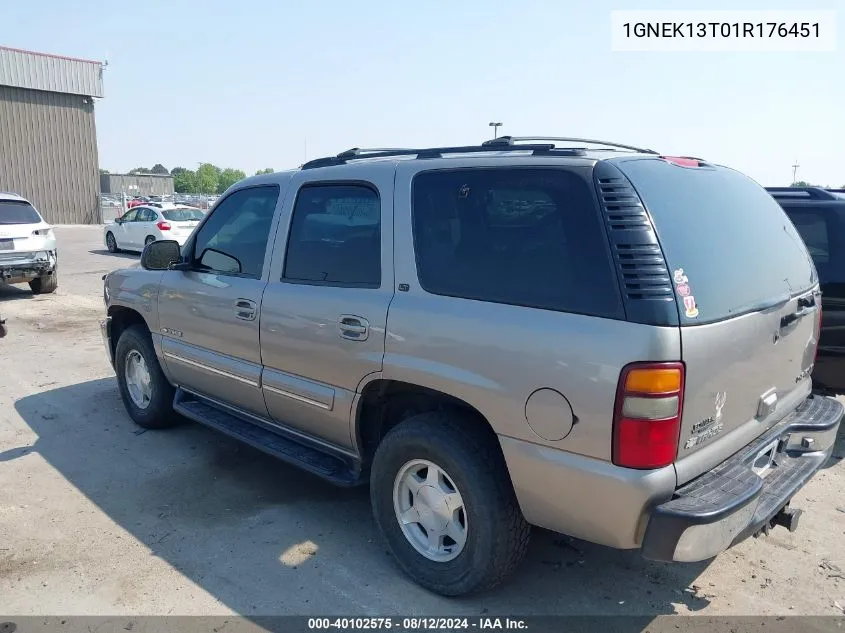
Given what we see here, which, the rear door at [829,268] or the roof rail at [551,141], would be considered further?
the rear door at [829,268]

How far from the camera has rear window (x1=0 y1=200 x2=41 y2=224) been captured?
35.7 ft

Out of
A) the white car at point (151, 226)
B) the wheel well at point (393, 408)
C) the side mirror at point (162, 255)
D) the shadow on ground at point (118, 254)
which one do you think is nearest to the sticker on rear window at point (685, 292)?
the wheel well at point (393, 408)

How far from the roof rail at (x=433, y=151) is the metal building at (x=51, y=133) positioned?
34.7m

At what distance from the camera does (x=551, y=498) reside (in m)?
2.55

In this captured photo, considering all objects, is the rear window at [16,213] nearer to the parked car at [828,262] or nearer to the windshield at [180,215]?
the windshield at [180,215]

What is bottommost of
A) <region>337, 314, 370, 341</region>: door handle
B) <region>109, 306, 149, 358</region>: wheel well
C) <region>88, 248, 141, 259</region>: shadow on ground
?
<region>109, 306, 149, 358</region>: wheel well

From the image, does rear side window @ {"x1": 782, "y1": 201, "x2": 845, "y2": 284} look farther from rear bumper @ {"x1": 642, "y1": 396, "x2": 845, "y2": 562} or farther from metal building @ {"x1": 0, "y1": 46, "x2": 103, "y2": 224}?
metal building @ {"x1": 0, "y1": 46, "x2": 103, "y2": 224}

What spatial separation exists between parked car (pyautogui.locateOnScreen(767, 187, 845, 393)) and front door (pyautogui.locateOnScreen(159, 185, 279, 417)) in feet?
12.5

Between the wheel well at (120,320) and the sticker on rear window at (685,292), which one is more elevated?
the sticker on rear window at (685,292)

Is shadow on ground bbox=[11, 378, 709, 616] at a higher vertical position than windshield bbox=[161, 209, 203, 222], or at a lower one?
lower

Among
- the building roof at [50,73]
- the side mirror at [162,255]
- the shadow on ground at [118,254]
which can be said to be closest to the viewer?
the side mirror at [162,255]

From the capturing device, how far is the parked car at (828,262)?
174 inches

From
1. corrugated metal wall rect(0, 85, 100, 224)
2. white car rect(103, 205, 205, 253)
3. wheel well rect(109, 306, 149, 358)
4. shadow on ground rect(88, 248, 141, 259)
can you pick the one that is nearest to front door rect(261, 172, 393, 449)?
wheel well rect(109, 306, 149, 358)

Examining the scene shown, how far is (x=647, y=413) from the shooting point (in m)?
2.29
